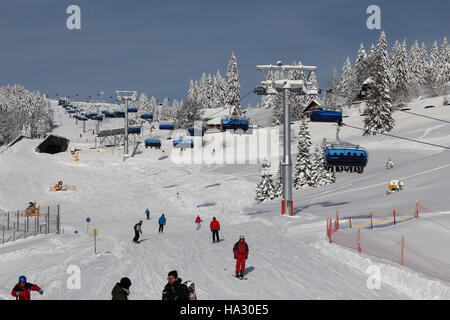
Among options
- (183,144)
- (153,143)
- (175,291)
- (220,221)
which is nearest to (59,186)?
(220,221)

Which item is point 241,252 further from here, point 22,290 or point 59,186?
point 59,186

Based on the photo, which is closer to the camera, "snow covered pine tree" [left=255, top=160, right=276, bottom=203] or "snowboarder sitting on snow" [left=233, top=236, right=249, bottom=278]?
"snowboarder sitting on snow" [left=233, top=236, right=249, bottom=278]

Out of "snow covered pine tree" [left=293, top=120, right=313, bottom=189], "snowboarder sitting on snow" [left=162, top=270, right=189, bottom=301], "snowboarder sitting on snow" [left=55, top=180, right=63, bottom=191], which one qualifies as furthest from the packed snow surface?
"snowboarder sitting on snow" [left=162, top=270, right=189, bottom=301]

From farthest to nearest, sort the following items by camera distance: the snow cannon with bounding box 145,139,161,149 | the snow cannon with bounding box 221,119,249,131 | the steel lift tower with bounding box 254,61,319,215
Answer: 1. the snow cannon with bounding box 145,139,161,149
2. the snow cannon with bounding box 221,119,249,131
3. the steel lift tower with bounding box 254,61,319,215

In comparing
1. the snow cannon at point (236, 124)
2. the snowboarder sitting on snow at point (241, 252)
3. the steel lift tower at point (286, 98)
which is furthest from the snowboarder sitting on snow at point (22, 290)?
the snow cannon at point (236, 124)

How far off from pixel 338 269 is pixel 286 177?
1282 centimetres

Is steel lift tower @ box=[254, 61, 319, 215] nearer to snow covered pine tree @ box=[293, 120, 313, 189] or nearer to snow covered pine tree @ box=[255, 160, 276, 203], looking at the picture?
snow covered pine tree @ box=[255, 160, 276, 203]

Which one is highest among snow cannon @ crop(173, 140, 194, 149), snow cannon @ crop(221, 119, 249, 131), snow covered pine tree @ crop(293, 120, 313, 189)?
snow cannon @ crop(221, 119, 249, 131)

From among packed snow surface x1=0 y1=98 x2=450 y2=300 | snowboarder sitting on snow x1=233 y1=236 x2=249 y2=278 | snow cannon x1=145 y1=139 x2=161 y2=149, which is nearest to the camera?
snowboarder sitting on snow x1=233 y1=236 x2=249 y2=278

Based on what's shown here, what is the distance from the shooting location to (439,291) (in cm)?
1079

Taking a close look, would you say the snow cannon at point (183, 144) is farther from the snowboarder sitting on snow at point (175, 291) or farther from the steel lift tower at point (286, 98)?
the snowboarder sitting on snow at point (175, 291)

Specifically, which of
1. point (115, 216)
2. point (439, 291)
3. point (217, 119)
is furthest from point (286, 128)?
point (217, 119)

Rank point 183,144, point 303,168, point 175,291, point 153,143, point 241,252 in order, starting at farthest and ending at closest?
point 153,143, point 183,144, point 303,168, point 241,252, point 175,291
